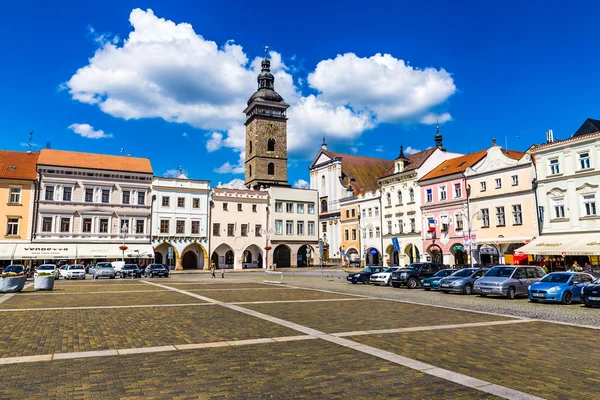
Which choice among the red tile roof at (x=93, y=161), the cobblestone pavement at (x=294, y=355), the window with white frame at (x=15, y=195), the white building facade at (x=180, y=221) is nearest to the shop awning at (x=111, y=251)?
the white building facade at (x=180, y=221)

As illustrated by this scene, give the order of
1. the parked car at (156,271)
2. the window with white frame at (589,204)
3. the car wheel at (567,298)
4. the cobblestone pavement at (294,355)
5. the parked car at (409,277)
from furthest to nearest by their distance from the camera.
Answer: the parked car at (156,271), the window with white frame at (589,204), the parked car at (409,277), the car wheel at (567,298), the cobblestone pavement at (294,355)

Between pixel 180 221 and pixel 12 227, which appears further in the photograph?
pixel 180 221

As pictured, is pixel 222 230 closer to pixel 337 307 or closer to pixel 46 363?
pixel 337 307

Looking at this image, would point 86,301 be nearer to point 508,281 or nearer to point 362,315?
point 362,315

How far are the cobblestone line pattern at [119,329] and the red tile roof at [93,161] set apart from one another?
41863 millimetres

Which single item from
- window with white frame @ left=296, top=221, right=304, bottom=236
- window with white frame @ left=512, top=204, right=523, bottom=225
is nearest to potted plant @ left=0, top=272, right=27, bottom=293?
window with white frame @ left=512, top=204, right=523, bottom=225

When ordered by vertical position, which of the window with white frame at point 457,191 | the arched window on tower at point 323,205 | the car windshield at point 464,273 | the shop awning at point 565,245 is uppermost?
the arched window on tower at point 323,205

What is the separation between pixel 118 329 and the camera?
11.5 metres

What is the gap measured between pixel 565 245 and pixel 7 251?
5101 centimetres

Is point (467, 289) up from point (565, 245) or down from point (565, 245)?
down

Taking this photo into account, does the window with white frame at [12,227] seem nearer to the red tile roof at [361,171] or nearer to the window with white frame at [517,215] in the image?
the red tile roof at [361,171]

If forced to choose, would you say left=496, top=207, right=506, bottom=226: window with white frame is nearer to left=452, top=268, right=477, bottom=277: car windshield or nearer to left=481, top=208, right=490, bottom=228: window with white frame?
left=481, top=208, right=490, bottom=228: window with white frame

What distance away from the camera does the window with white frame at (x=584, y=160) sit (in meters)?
35.8

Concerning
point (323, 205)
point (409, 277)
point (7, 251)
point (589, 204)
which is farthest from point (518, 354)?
point (323, 205)
